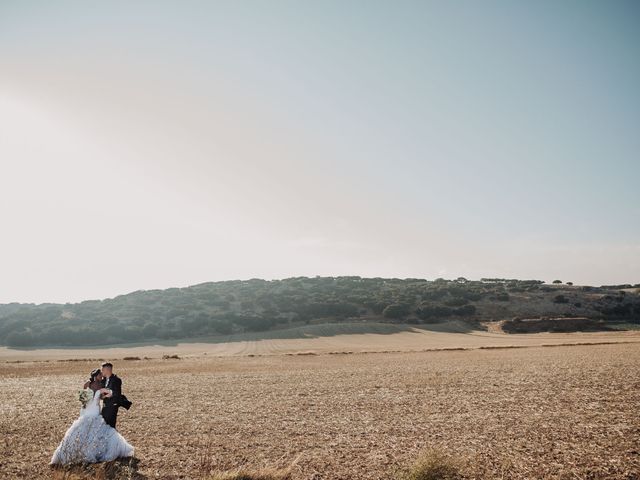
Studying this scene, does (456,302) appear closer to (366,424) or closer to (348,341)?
(348,341)

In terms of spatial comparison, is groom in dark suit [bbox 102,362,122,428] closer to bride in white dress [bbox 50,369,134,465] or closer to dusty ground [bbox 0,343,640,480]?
bride in white dress [bbox 50,369,134,465]

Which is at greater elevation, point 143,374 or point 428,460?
point 428,460

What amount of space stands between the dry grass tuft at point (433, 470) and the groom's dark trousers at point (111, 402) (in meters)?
8.08

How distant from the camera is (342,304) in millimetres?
111188

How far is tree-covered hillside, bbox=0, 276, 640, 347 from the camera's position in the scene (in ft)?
302

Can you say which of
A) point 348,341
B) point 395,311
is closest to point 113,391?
point 348,341

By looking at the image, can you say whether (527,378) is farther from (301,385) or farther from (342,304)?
(342,304)

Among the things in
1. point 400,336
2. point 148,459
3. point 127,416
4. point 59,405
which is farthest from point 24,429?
point 400,336

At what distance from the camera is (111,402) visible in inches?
440

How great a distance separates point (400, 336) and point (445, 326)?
54.1 feet

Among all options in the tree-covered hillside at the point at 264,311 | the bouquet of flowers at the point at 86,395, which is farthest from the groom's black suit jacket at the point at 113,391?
the tree-covered hillside at the point at 264,311

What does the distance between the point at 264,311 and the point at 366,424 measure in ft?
316

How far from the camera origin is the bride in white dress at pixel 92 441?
10.4 metres

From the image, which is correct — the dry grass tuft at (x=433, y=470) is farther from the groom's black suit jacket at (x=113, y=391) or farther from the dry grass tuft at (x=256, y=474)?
the groom's black suit jacket at (x=113, y=391)
